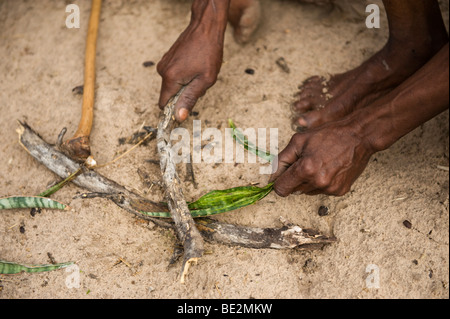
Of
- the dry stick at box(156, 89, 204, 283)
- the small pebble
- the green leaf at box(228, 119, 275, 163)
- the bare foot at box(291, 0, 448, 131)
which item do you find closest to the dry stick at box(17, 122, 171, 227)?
the dry stick at box(156, 89, 204, 283)

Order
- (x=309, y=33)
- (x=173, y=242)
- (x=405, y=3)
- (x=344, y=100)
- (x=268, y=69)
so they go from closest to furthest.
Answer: (x=173, y=242)
(x=405, y=3)
(x=344, y=100)
(x=268, y=69)
(x=309, y=33)

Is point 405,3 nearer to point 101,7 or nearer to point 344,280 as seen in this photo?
point 344,280

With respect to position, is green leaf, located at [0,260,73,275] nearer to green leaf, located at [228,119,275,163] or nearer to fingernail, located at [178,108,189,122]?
fingernail, located at [178,108,189,122]

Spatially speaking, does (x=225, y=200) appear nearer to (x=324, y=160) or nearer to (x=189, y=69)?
(x=324, y=160)

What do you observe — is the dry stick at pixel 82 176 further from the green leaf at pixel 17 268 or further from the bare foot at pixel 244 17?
the bare foot at pixel 244 17

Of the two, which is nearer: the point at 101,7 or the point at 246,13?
the point at 246,13

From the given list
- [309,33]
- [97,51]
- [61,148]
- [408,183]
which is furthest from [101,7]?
[408,183]

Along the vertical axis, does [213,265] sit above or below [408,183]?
Answer: below
